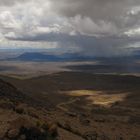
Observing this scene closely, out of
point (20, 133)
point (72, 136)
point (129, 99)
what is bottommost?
point (129, 99)

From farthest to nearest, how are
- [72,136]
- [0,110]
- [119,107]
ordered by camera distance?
1. [119,107]
2. [0,110]
3. [72,136]

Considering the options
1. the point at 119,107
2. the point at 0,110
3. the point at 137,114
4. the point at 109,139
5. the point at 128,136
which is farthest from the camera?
the point at 119,107

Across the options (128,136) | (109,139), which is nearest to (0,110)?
(109,139)

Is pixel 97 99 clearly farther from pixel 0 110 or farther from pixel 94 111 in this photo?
pixel 0 110

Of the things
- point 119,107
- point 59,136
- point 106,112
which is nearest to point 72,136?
point 59,136

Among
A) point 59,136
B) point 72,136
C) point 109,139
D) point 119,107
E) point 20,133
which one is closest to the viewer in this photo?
point 20,133

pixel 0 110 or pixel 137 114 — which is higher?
pixel 0 110

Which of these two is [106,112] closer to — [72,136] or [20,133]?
[72,136]

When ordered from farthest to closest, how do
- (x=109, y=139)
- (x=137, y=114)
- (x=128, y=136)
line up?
1. (x=137, y=114)
2. (x=128, y=136)
3. (x=109, y=139)

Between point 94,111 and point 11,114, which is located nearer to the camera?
point 11,114
